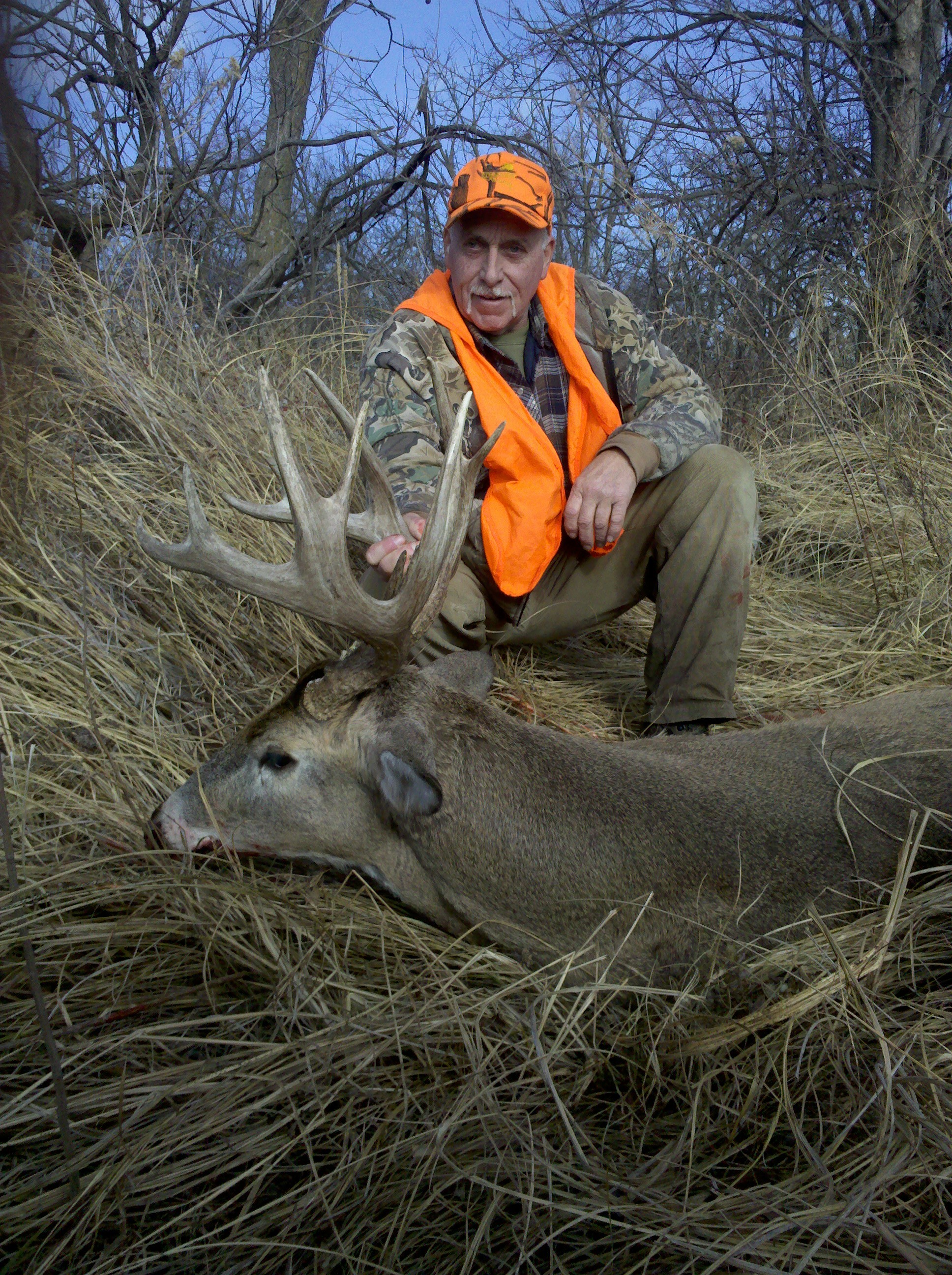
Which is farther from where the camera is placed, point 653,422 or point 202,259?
point 202,259

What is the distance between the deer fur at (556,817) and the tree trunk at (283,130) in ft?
18.9

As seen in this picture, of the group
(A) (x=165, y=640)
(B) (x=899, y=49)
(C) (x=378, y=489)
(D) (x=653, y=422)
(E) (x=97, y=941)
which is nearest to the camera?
(E) (x=97, y=941)

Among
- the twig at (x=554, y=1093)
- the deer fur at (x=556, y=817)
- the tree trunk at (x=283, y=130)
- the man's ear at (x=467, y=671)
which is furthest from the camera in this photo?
the tree trunk at (x=283, y=130)

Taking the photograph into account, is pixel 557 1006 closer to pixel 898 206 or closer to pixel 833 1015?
pixel 833 1015

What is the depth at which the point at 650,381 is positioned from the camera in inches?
153

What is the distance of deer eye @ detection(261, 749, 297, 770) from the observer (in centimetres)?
252

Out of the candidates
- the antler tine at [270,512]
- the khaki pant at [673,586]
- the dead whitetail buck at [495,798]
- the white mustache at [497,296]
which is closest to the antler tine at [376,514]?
the antler tine at [270,512]

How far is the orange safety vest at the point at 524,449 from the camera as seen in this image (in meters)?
3.57

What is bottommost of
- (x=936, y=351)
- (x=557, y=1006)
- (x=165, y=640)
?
(x=557, y=1006)

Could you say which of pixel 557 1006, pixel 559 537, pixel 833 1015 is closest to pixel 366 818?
pixel 557 1006

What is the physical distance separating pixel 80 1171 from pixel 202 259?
5696mm

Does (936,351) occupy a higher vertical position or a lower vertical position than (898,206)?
lower

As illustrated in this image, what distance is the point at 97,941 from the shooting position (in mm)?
2289

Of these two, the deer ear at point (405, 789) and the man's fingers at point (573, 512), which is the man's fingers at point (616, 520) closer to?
the man's fingers at point (573, 512)
